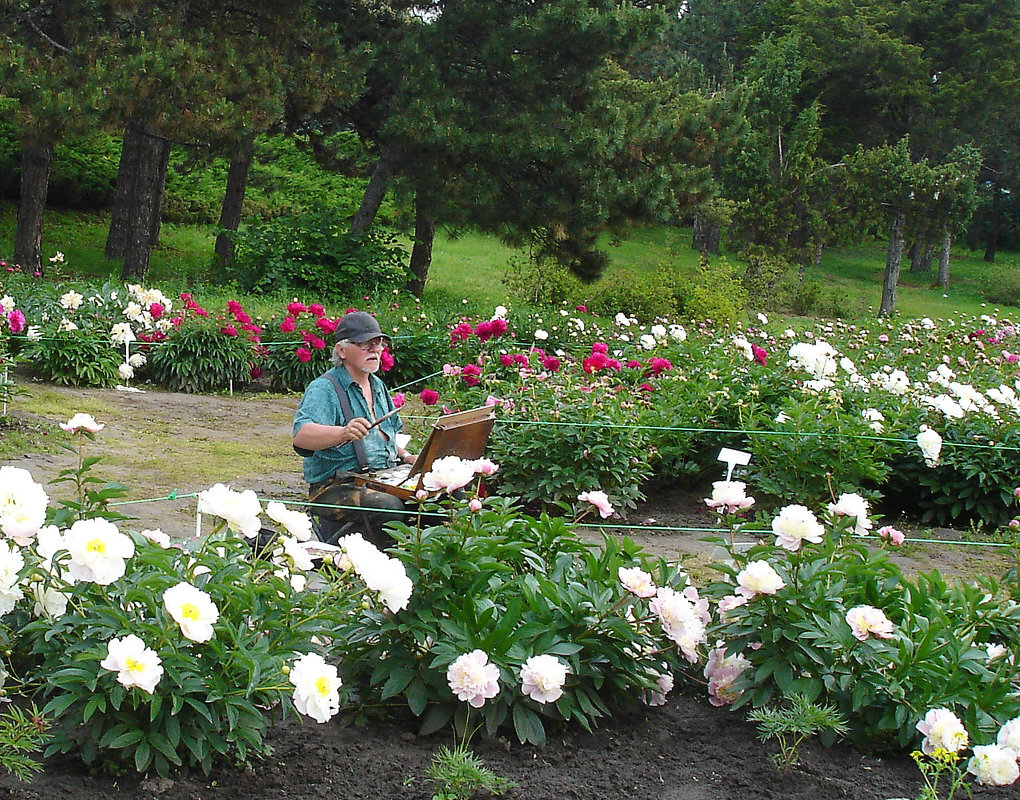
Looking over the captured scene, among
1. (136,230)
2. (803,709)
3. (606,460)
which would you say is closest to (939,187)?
(136,230)

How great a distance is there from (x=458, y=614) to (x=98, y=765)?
0.86m

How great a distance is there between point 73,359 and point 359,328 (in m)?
5.47

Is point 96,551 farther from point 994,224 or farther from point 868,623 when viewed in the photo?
point 994,224

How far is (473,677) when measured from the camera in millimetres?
2500

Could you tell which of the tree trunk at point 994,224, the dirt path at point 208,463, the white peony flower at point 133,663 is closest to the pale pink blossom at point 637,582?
the white peony flower at point 133,663

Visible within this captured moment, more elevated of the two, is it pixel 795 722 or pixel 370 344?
pixel 370 344

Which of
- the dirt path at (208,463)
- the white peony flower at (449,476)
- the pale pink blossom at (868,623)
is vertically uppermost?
the white peony flower at (449,476)

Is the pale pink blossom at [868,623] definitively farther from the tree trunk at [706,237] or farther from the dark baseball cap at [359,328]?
the tree trunk at [706,237]

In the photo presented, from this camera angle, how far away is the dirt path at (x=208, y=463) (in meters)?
5.59

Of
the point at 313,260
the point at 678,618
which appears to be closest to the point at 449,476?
the point at 678,618

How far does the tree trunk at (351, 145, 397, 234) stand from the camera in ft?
51.0

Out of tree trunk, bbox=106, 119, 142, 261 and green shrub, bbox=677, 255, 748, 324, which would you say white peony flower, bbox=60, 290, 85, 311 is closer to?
tree trunk, bbox=106, 119, 142, 261

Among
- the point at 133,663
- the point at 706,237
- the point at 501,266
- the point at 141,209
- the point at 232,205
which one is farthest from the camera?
the point at 706,237

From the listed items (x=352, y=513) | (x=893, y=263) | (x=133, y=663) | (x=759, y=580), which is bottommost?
(x=352, y=513)
